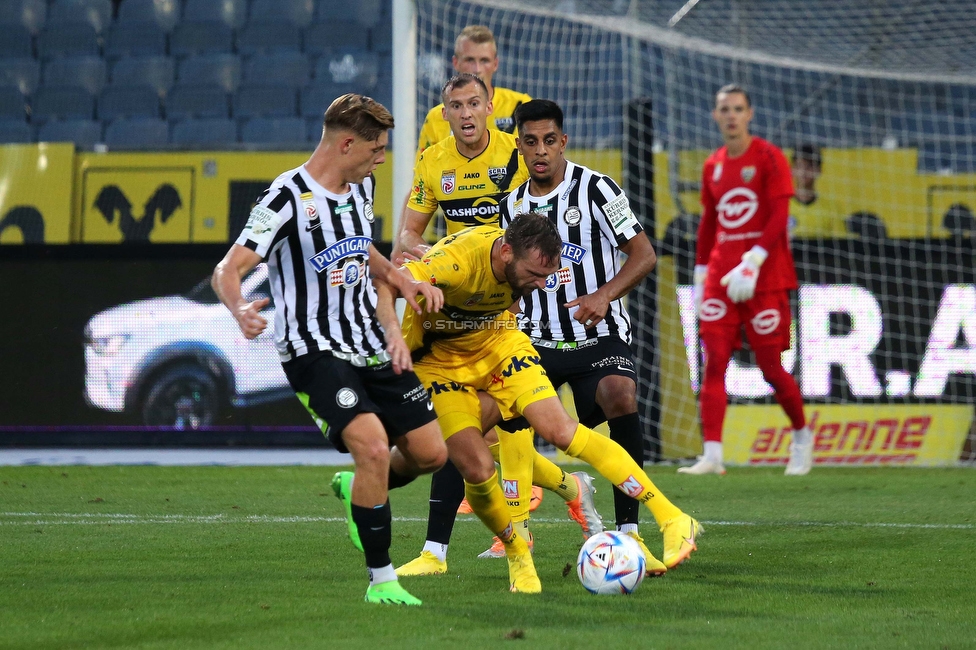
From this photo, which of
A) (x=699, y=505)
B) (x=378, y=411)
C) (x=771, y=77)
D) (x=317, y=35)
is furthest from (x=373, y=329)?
(x=317, y=35)

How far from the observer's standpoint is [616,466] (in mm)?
4484

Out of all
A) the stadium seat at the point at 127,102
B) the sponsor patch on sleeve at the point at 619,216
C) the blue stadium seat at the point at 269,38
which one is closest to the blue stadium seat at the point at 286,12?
the blue stadium seat at the point at 269,38

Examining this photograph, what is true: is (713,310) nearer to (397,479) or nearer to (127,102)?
(397,479)

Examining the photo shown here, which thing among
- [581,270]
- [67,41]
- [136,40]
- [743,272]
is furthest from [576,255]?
[67,41]

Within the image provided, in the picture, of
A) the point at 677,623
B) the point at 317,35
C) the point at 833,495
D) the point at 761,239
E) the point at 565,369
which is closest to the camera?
the point at 677,623

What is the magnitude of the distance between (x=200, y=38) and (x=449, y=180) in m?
9.90

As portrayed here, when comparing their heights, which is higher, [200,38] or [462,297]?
[200,38]

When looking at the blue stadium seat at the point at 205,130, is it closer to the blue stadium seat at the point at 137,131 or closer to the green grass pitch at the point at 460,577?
the blue stadium seat at the point at 137,131

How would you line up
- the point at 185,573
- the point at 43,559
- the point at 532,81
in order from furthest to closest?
the point at 532,81
the point at 43,559
the point at 185,573

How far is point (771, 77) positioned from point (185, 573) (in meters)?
9.87

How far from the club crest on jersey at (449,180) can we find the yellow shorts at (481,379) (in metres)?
1.29

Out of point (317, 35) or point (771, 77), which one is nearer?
point (771, 77)

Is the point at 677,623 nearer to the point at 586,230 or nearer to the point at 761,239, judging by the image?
the point at 586,230

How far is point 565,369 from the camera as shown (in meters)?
5.38
